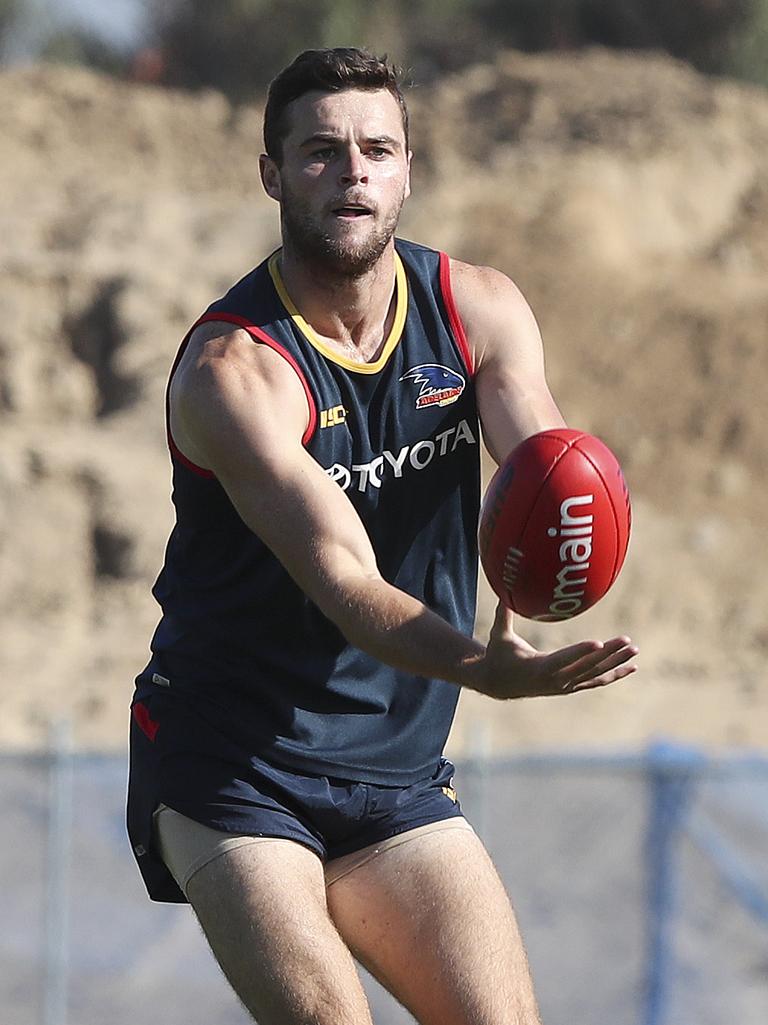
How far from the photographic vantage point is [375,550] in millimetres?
4449

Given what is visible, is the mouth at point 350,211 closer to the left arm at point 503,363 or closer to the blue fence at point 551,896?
the left arm at point 503,363

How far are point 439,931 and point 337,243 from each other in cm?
165

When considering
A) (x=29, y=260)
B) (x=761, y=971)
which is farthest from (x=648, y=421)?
(x=761, y=971)

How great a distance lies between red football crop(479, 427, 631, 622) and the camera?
12.7 feet

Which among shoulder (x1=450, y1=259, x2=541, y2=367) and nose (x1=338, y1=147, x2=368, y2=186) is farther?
shoulder (x1=450, y1=259, x2=541, y2=367)

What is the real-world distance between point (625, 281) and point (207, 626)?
705 inches

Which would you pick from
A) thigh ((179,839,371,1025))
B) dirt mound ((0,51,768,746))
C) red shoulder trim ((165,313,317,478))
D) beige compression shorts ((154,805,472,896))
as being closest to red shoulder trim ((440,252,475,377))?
red shoulder trim ((165,313,317,478))

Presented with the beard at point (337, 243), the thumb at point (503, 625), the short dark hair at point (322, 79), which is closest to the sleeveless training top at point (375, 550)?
the beard at point (337, 243)

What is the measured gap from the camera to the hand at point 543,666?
3.60m

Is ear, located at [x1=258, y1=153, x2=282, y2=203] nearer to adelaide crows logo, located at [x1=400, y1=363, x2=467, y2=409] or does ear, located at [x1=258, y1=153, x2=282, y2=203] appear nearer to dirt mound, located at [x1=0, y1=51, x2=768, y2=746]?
adelaide crows logo, located at [x1=400, y1=363, x2=467, y2=409]

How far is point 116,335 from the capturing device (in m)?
21.2

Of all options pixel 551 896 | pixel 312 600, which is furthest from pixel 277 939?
pixel 551 896

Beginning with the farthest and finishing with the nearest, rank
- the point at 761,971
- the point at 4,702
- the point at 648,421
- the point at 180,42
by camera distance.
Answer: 1. the point at 180,42
2. the point at 648,421
3. the point at 4,702
4. the point at 761,971

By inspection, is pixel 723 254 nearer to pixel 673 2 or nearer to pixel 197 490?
pixel 673 2
